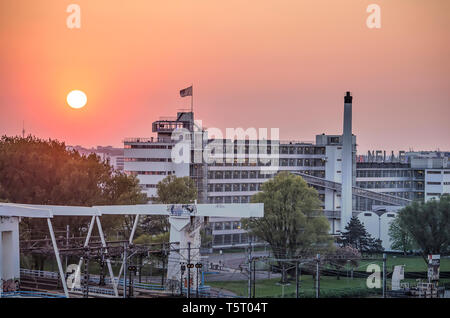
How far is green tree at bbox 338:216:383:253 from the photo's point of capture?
56.1 ft

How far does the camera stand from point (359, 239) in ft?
56.4

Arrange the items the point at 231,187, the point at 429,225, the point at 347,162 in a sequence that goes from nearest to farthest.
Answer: the point at 429,225 < the point at 347,162 < the point at 231,187

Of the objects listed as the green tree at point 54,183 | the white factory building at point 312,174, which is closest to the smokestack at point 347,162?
the white factory building at point 312,174

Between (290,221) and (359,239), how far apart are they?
4.64 meters

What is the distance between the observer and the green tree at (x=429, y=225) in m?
14.2

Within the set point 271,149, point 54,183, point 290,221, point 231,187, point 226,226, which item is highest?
point 271,149

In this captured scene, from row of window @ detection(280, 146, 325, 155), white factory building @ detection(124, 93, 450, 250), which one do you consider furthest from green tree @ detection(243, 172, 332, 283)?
row of window @ detection(280, 146, 325, 155)

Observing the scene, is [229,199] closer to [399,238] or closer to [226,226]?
[226,226]

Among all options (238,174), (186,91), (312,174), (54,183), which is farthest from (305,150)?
(54,183)

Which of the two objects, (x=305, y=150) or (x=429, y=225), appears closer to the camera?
(x=429, y=225)

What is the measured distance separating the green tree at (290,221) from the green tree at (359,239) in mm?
3752

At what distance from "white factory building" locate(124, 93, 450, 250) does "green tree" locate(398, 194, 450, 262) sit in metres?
3.00

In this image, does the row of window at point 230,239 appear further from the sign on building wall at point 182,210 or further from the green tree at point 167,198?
the sign on building wall at point 182,210
